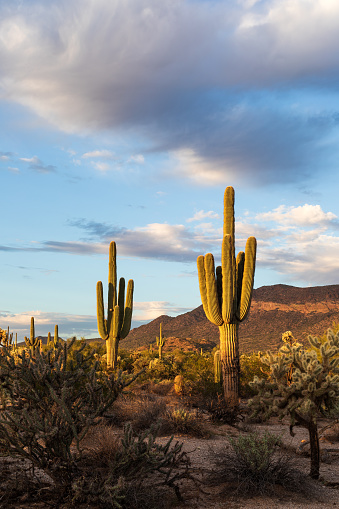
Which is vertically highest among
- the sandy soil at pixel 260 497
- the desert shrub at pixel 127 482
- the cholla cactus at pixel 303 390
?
the cholla cactus at pixel 303 390

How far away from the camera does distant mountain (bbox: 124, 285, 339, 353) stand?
50062 millimetres

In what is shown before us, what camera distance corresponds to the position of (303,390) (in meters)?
6.95

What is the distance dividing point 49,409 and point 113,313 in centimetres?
1722

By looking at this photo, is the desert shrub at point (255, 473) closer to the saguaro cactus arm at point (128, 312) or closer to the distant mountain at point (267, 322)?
the saguaro cactus arm at point (128, 312)

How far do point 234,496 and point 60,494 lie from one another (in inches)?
96.2

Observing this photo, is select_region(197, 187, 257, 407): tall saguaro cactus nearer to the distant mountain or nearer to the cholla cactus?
the cholla cactus

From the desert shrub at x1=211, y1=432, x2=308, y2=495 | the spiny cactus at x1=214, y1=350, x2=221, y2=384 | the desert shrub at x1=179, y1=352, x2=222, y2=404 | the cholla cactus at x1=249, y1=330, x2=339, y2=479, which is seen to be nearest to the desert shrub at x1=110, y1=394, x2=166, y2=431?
the desert shrub at x1=179, y1=352, x2=222, y2=404

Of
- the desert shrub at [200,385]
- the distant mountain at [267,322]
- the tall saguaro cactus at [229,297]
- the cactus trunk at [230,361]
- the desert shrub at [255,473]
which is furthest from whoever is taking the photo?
the distant mountain at [267,322]

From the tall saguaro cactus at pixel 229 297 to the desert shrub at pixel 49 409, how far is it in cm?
962

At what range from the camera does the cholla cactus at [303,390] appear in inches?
272

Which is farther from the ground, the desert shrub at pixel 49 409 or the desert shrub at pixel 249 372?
the desert shrub at pixel 49 409

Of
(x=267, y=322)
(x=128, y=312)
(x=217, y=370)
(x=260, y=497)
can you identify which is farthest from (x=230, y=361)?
(x=267, y=322)

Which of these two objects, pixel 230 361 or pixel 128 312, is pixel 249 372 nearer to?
pixel 230 361

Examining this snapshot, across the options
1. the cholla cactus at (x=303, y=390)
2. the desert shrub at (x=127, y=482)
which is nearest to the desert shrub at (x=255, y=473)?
the cholla cactus at (x=303, y=390)
